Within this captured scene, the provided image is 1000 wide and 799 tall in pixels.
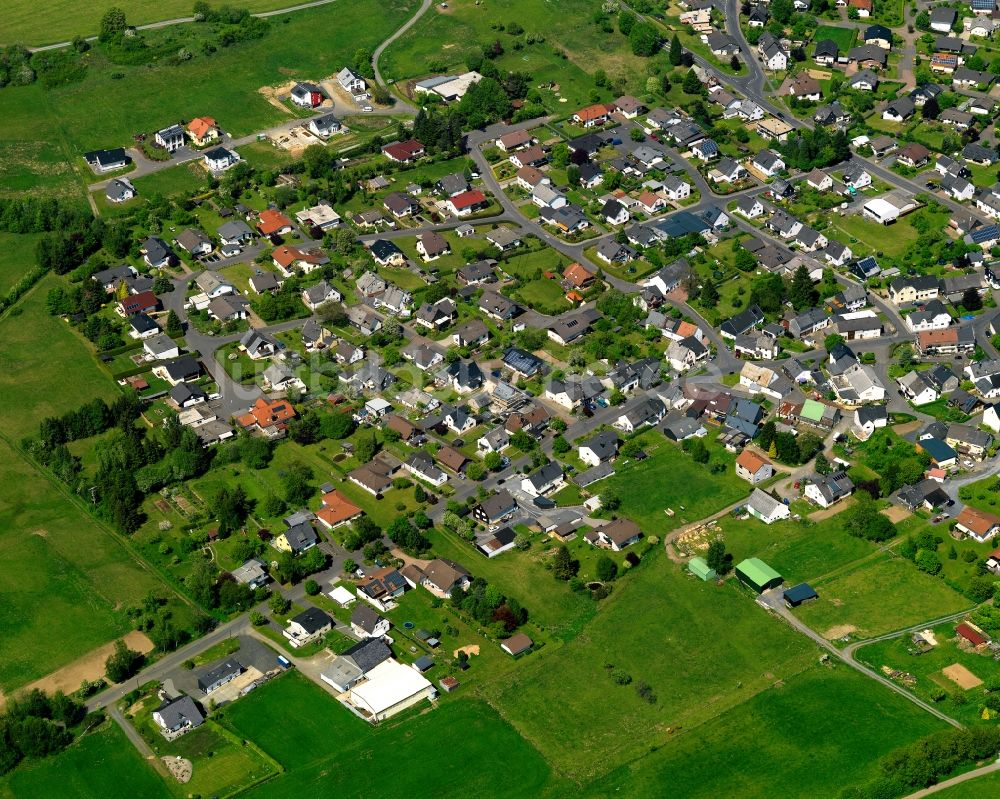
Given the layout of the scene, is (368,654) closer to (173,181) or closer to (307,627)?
(307,627)

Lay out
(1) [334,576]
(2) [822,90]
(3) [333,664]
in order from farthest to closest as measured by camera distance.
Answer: (2) [822,90]
(1) [334,576]
(3) [333,664]

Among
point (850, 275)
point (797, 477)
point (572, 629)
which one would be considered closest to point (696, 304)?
point (850, 275)

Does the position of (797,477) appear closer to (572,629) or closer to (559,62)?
(572,629)

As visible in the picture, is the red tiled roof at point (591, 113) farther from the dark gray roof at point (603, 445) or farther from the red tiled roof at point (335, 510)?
the red tiled roof at point (335, 510)

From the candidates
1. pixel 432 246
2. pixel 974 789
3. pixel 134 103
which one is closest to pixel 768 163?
pixel 432 246

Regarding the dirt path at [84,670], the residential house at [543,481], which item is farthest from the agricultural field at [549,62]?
the dirt path at [84,670]
